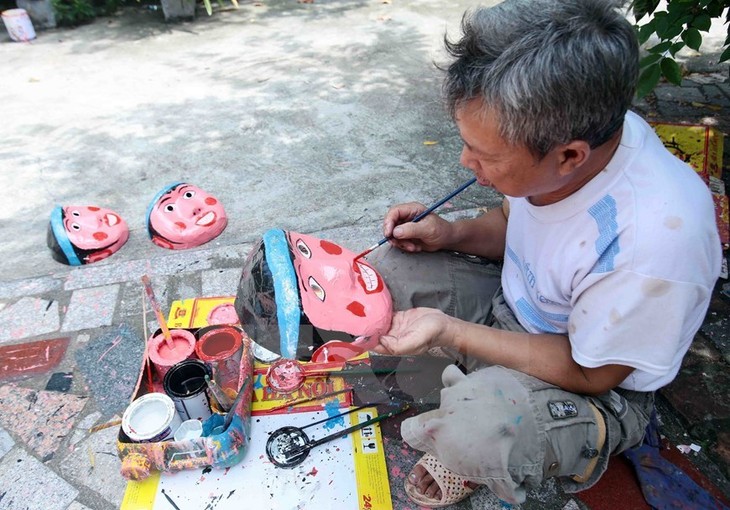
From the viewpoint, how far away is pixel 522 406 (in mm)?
1328

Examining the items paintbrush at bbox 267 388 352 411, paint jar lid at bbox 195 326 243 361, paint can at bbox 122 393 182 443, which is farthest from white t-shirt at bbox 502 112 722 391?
paint can at bbox 122 393 182 443

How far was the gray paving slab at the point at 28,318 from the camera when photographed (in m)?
2.25

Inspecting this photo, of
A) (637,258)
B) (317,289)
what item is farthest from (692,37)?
(317,289)

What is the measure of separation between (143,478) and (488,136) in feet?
4.63

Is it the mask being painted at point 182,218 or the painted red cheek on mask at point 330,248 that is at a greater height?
the painted red cheek on mask at point 330,248

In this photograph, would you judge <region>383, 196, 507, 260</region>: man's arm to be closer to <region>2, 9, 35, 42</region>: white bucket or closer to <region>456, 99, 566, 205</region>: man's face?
<region>456, 99, 566, 205</region>: man's face

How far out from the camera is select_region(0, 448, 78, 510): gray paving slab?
1656 millimetres

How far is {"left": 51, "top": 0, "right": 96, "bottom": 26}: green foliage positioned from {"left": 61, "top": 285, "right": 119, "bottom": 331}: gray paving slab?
15.1 feet

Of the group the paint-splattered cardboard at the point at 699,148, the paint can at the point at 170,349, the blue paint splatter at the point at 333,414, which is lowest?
the blue paint splatter at the point at 333,414

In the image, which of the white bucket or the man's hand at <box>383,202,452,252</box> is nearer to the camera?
the man's hand at <box>383,202,452,252</box>

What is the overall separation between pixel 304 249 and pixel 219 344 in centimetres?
54

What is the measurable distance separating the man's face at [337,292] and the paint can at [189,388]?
0.52 m

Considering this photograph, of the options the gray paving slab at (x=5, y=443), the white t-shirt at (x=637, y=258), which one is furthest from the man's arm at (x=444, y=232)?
the gray paving slab at (x=5, y=443)

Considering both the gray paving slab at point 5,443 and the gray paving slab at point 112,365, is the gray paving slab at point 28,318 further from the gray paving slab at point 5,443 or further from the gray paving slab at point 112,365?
the gray paving slab at point 5,443
